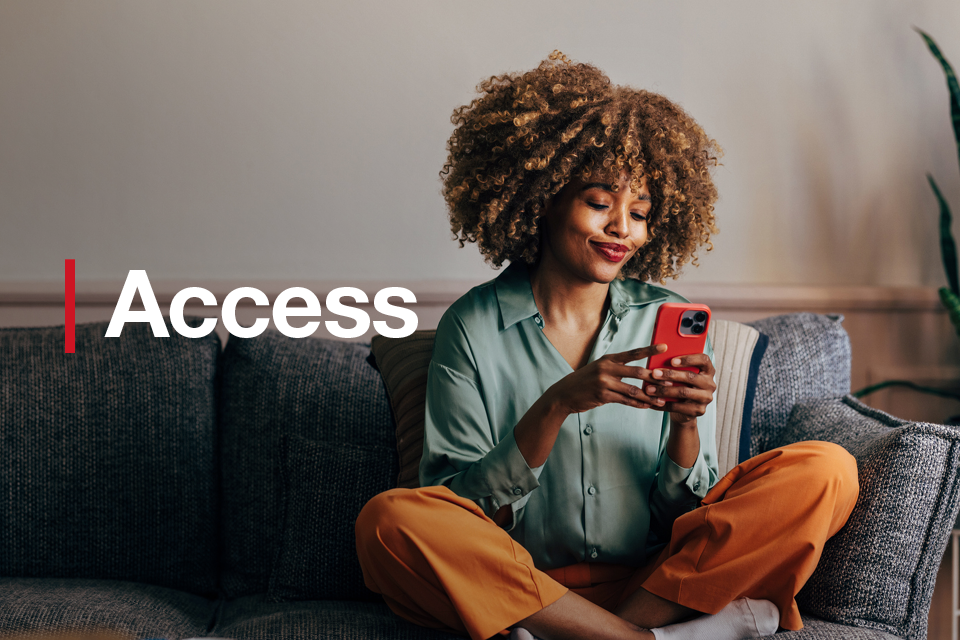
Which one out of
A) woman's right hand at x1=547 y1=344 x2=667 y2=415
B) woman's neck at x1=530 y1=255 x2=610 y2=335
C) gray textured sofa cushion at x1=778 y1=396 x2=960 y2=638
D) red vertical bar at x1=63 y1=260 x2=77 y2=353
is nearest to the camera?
woman's right hand at x1=547 y1=344 x2=667 y2=415

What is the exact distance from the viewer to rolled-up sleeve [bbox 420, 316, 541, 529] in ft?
3.32

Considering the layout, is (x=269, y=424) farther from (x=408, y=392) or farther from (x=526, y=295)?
(x=526, y=295)

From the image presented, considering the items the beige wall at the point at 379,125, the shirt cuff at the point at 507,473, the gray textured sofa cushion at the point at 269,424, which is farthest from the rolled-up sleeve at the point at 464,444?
the beige wall at the point at 379,125

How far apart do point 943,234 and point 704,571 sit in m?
1.31

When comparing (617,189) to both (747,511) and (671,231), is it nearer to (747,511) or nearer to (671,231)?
(671,231)

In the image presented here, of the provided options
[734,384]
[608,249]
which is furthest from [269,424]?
[734,384]

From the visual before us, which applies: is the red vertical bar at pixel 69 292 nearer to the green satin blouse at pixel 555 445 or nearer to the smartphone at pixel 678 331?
the green satin blouse at pixel 555 445

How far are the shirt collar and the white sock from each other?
462 mm

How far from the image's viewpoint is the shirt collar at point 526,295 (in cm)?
116

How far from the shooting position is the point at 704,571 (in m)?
0.99

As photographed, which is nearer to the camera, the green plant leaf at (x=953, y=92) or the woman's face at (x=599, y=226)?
the woman's face at (x=599, y=226)

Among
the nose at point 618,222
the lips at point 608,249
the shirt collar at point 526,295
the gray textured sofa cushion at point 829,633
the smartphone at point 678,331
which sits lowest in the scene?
the gray textured sofa cushion at point 829,633

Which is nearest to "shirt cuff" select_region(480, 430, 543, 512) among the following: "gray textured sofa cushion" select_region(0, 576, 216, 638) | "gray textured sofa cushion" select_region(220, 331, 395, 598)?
"gray textured sofa cushion" select_region(220, 331, 395, 598)

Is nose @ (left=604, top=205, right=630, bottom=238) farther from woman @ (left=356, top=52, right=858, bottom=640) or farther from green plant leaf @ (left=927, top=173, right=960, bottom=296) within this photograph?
green plant leaf @ (left=927, top=173, right=960, bottom=296)
